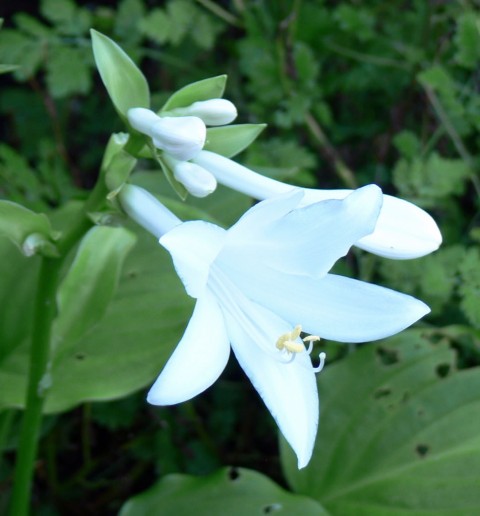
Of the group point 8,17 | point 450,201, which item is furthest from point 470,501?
point 8,17

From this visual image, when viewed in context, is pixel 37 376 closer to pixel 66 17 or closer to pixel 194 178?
pixel 194 178

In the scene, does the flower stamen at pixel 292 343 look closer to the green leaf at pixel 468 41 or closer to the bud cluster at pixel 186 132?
the bud cluster at pixel 186 132

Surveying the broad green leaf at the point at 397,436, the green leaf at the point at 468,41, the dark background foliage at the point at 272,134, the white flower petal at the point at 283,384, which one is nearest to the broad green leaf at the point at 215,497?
the broad green leaf at the point at 397,436

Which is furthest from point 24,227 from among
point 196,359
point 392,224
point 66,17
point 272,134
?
point 272,134

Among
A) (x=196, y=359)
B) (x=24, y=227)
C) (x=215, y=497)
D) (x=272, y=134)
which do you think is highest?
(x=196, y=359)

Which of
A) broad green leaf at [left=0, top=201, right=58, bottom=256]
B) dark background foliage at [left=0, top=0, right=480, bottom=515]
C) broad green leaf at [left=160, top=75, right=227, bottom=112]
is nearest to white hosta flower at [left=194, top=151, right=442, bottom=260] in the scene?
broad green leaf at [left=160, top=75, right=227, bottom=112]
